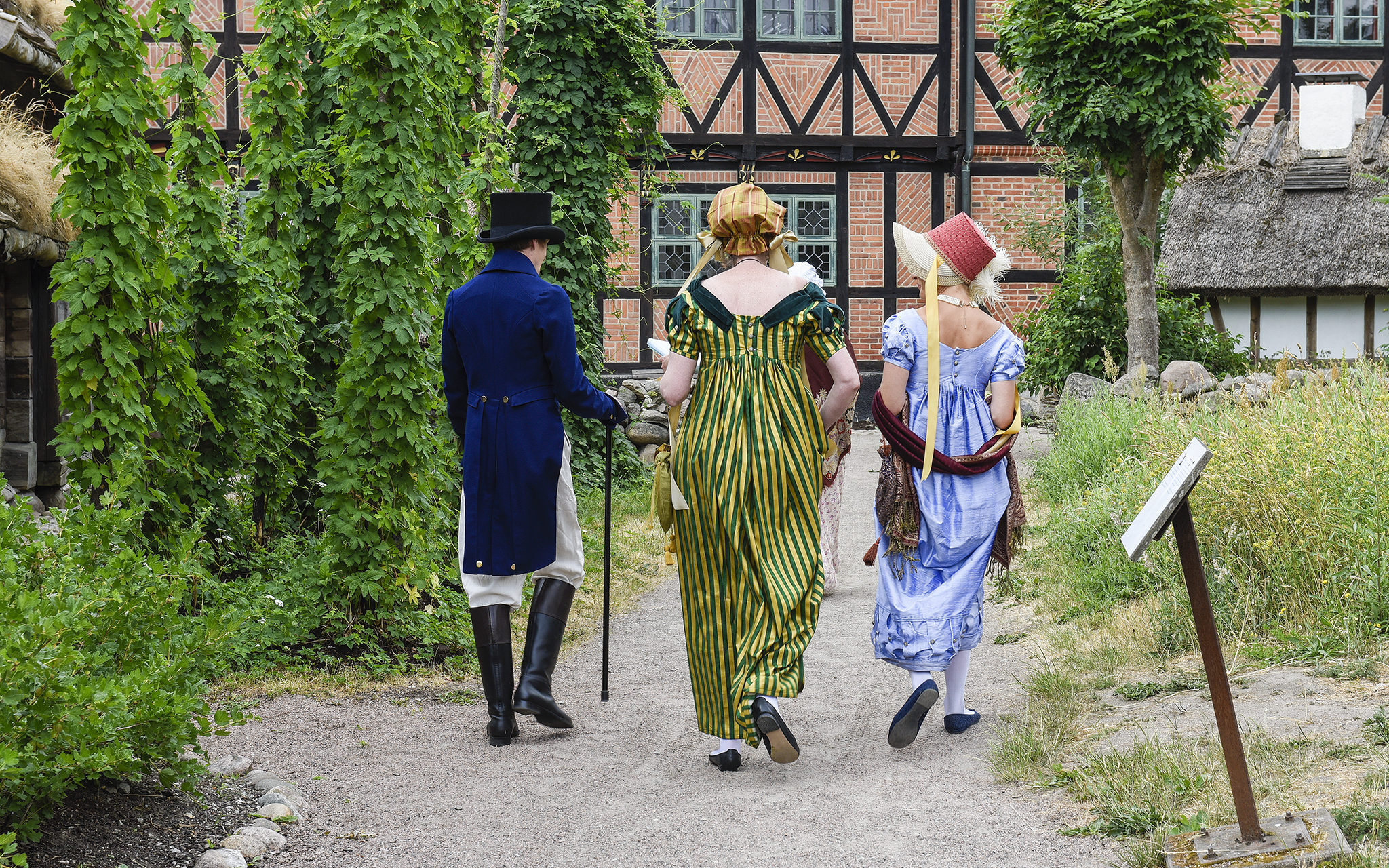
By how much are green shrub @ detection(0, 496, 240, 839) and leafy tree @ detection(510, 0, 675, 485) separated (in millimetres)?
7007

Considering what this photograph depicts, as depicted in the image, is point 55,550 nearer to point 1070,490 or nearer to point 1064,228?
point 1070,490

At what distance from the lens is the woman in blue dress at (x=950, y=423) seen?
4262 mm

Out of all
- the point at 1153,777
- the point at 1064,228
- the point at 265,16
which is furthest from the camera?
the point at 1064,228

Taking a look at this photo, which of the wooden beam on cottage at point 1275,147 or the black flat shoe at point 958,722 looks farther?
the wooden beam on cottage at point 1275,147

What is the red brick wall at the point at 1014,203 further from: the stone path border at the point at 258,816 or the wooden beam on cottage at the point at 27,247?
the stone path border at the point at 258,816

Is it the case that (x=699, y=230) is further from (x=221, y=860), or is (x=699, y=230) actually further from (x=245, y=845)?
(x=221, y=860)

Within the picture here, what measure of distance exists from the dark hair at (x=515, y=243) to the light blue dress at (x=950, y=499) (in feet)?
4.18

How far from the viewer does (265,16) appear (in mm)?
6516

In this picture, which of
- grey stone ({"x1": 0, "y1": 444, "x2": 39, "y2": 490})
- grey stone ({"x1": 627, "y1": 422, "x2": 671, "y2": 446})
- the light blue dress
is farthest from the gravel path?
grey stone ({"x1": 627, "y1": 422, "x2": 671, "y2": 446})

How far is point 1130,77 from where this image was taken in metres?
12.2

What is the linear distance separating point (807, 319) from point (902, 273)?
12.9 meters

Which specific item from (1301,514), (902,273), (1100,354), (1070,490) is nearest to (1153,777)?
(1301,514)

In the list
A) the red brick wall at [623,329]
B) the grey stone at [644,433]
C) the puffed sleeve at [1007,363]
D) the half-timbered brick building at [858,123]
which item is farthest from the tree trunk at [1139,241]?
the puffed sleeve at [1007,363]

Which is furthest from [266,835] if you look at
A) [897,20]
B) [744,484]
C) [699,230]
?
[897,20]
